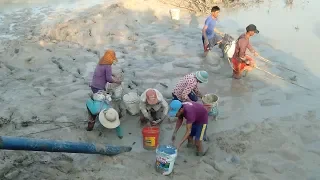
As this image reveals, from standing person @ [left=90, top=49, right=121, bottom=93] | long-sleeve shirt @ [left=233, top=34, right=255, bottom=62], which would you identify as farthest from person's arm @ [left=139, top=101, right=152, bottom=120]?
long-sleeve shirt @ [left=233, top=34, right=255, bottom=62]

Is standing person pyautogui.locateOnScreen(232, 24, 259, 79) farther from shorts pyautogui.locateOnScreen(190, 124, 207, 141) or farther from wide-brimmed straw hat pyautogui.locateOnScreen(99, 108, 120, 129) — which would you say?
wide-brimmed straw hat pyautogui.locateOnScreen(99, 108, 120, 129)

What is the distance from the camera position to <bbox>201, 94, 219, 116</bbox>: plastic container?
590 centimetres

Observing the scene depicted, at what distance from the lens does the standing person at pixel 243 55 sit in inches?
279

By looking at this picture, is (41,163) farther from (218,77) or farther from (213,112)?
(218,77)

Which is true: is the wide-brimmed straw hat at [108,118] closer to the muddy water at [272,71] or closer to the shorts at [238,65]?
the muddy water at [272,71]

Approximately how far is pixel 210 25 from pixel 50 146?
5.53 meters

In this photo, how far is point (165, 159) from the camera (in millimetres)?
4496

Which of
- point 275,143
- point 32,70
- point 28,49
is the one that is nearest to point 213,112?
point 275,143

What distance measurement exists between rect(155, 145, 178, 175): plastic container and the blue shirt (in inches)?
176

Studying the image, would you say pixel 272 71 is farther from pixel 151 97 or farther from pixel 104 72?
pixel 104 72

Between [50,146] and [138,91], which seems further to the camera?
[138,91]

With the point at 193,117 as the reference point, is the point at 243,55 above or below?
below

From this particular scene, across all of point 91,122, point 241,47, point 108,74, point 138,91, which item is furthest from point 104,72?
point 241,47

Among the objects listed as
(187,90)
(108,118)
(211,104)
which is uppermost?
(187,90)
